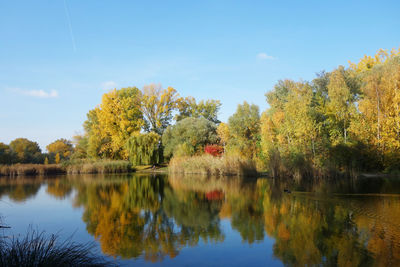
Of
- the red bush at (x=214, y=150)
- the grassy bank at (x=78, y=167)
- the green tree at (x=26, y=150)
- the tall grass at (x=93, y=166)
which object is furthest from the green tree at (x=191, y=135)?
the green tree at (x=26, y=150)

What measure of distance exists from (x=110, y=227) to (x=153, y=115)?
113ft

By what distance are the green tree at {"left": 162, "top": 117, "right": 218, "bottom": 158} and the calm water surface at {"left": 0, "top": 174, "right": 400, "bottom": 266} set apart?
2061 cm

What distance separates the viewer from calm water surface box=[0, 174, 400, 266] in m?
5.61

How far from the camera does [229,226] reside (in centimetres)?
800

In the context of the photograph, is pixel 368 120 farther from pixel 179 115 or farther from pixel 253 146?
pixel 179 115

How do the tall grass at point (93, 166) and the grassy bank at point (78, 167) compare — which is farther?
the tall grass at point (93, 166)

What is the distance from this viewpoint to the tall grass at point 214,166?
2308 cm

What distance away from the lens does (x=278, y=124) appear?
2472cm

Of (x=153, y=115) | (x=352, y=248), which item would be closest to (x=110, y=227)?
(x=352, y=248)

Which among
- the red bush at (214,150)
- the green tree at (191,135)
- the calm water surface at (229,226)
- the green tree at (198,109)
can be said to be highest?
the green tree at (198,109)

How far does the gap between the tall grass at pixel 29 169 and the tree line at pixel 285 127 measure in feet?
16.4

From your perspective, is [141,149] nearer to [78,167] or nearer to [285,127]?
[78,167]

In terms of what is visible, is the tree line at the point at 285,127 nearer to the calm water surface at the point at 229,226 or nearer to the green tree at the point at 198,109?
the green tree at the point at 198,109

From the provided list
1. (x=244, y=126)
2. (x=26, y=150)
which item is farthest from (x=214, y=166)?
(x=26, y=150)
